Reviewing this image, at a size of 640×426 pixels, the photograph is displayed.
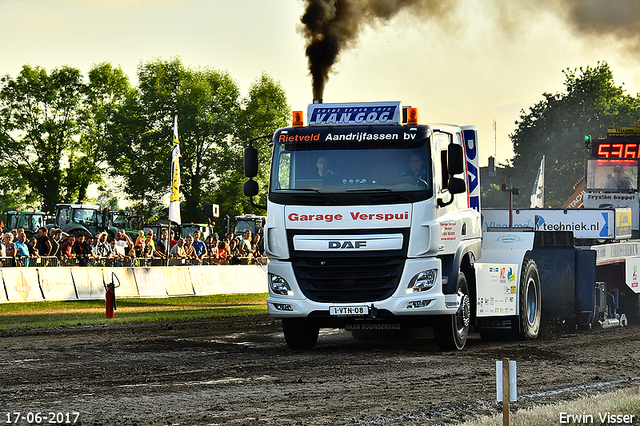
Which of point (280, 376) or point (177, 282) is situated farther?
point (177, 282)

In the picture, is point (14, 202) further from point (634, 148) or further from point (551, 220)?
point (551, 220)

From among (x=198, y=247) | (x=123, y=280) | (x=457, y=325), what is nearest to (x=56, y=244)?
(x=123, y=280)

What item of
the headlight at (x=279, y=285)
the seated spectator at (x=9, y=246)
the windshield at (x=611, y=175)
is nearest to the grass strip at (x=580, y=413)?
the headlight at (x=279, y=285)

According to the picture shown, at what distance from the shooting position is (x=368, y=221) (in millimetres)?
11523

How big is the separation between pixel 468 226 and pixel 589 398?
4.94 m

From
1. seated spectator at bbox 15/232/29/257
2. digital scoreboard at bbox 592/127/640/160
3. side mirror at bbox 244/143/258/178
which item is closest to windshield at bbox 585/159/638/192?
digital scoreboard at bbox 592/127/640/160

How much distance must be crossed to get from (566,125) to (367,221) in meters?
69.5

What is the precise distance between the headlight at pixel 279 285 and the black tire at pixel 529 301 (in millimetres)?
4122

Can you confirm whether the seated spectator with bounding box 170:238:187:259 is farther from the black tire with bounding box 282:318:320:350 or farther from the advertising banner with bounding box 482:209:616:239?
the black tire with bounding box 282:318:320:350

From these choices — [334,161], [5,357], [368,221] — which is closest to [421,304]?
[368,221]

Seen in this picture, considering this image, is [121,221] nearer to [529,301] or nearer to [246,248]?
[246,248]

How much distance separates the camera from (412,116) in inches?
481

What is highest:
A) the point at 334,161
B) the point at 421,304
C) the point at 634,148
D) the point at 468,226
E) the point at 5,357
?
the point at 634,148

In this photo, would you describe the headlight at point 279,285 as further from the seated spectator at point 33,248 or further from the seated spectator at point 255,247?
the seated spectator at point 255,247
